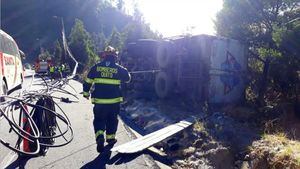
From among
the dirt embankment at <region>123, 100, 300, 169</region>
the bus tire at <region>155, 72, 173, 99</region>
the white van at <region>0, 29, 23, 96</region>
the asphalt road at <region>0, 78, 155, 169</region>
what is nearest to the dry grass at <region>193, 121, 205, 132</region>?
the dirt embankment at <region>123, 100, 300, 169</region>

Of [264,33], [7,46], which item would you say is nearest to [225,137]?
[264,33]

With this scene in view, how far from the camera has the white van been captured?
1335 centimetres

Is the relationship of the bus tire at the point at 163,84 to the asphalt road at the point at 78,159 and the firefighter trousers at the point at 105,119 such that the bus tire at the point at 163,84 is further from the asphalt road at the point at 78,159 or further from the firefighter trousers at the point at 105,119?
the firefighter trousers at the point at 105,119

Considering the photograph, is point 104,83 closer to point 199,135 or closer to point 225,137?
point 199,135

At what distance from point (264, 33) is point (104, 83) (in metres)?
9.09

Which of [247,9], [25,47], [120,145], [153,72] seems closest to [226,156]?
[120,145]

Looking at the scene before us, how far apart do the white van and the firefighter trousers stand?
24.5 ft

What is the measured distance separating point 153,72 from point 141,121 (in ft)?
12.9

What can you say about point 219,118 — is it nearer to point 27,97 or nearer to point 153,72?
point 153,72

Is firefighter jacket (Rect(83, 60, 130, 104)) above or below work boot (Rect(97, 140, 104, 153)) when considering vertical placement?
above

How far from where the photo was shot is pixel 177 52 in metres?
12.8

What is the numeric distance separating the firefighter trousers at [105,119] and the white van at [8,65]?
746 centimetres

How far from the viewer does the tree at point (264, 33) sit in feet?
39.6

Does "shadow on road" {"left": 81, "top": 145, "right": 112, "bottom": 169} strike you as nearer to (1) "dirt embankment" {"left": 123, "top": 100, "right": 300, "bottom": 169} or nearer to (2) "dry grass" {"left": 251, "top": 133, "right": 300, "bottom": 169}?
(1) "dirt embankment" {"left": 123, "top": 100, "right": 300, "bottom": 169}
